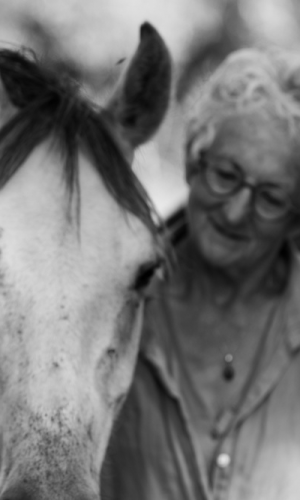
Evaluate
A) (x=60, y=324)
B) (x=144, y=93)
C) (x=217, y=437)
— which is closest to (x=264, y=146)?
(x=144, y=93)

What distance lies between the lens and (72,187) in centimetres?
238

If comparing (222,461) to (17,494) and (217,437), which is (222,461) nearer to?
(217,437)

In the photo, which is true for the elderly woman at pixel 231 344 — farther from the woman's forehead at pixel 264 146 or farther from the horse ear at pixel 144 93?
the horse ear at pixel 144 93

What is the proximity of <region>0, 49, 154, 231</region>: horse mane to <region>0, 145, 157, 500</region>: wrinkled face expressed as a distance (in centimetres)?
4

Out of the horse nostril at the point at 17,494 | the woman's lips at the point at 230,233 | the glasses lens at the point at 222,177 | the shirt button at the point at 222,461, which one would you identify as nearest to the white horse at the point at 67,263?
the horse nostril at the point at 17,494

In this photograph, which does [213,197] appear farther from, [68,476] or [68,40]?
[68,40]

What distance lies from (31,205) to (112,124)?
0.53m

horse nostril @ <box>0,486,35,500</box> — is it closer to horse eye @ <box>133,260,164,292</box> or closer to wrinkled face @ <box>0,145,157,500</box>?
wrinkled face @ <box>0,145,157,500</box>

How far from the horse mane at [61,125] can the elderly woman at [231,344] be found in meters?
0.53

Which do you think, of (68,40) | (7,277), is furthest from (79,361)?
(68,40)

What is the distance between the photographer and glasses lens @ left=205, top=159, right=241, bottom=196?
299cm

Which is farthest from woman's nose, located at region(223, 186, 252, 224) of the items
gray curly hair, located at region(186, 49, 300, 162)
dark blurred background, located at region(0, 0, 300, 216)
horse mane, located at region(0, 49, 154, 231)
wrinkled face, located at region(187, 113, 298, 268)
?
dark blurred background, located at region(0, 0, 300, 216)

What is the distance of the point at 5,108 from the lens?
106 inches

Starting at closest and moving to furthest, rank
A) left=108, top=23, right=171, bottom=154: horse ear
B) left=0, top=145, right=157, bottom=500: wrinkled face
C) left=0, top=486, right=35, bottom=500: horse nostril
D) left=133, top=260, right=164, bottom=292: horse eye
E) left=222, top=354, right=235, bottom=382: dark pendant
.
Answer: left=0, top=486, right=35, bottom=500: horse nostril, left=0, top=145, right=157, bottom=500: wrinkled face, left=133, top=260, right=164, bottom=292: horse eye, left=108, top=23, right=171, bottom=154: horse ear, left=222, top=354, right=235, bottom=382: dark pendant
